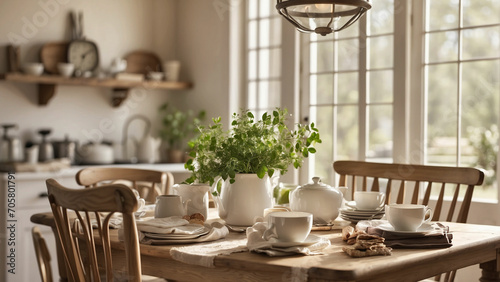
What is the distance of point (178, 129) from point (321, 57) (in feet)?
4.21

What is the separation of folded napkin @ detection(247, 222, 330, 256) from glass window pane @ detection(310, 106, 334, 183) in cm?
216

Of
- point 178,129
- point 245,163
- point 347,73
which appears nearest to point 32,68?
point 178,129

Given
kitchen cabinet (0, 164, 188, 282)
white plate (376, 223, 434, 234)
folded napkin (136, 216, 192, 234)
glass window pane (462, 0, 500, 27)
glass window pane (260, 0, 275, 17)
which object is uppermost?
glass window pane (462, 0, 500, 27)

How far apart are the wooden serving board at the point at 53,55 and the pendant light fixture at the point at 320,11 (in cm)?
255

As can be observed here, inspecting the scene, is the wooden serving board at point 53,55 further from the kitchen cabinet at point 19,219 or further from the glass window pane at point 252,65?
the glass window pane at point 252,65

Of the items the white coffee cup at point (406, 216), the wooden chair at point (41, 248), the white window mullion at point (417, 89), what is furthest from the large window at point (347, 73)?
the wooden chair at point (41, 248)

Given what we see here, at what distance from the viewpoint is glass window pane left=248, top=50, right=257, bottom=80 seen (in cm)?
442

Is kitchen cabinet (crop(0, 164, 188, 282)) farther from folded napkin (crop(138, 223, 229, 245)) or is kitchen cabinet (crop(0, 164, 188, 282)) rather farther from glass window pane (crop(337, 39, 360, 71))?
folded napkin (crop(138, 223, 229, 245))

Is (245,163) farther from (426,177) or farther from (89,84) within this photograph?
(89,84)

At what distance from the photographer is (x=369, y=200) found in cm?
215

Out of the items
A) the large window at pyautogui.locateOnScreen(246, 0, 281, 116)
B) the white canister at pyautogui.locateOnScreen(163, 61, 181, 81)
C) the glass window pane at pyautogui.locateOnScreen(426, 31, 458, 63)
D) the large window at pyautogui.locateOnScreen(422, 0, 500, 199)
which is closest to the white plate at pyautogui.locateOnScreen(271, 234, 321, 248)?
the large window at pyautogui.locateOnScreen(246, 0, 281, 116)

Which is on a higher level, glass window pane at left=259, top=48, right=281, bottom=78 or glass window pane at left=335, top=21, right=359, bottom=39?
glass window pane at left=335, top=21, right=359, bottom=39

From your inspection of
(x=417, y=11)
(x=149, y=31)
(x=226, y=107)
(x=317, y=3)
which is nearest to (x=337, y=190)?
(x=317, y=3)

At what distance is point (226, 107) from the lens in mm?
4430
